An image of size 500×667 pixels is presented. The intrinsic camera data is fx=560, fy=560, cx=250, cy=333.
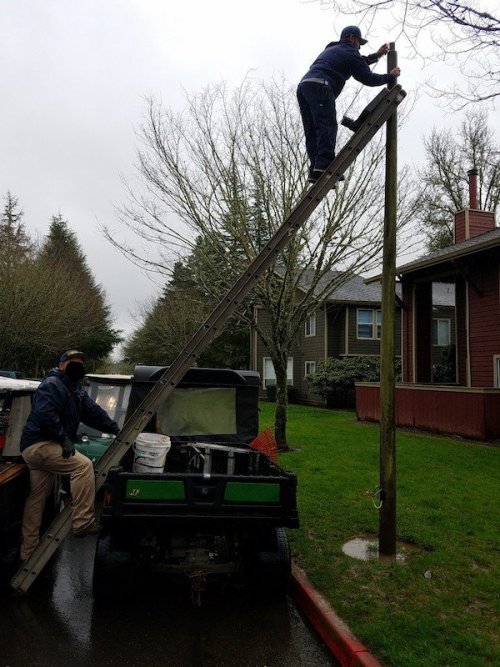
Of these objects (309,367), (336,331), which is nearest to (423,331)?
(336,331)

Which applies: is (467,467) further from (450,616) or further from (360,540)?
(450,616)

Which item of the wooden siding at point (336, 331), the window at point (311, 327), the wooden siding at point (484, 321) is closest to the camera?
the wooden siding at point (484, 321)

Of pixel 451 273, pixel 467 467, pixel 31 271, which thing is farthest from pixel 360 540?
pixel 31 271

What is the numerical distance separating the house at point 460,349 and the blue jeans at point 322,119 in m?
10.00

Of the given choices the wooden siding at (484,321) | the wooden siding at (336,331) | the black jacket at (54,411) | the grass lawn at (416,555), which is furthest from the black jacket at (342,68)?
the wooden siding at (336,331)

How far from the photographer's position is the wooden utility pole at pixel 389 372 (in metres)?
5.49

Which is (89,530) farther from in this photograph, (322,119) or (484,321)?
(484,321)

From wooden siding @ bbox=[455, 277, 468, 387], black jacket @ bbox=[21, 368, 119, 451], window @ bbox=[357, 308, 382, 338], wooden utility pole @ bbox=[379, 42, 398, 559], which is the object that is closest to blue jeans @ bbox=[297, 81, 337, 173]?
wooden utility pole @ bbox=[379, 42, 398, 559]

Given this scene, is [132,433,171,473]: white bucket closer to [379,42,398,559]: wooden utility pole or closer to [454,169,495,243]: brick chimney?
[379,42,398,559]: wooden utility pole

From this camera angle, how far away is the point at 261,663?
3.74m

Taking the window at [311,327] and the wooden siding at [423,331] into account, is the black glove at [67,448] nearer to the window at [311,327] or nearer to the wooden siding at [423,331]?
the wooden siding at [423,331]

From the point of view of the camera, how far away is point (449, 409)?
1473cm

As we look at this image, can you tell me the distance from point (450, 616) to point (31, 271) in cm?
2521

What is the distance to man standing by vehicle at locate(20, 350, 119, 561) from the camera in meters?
4.68
